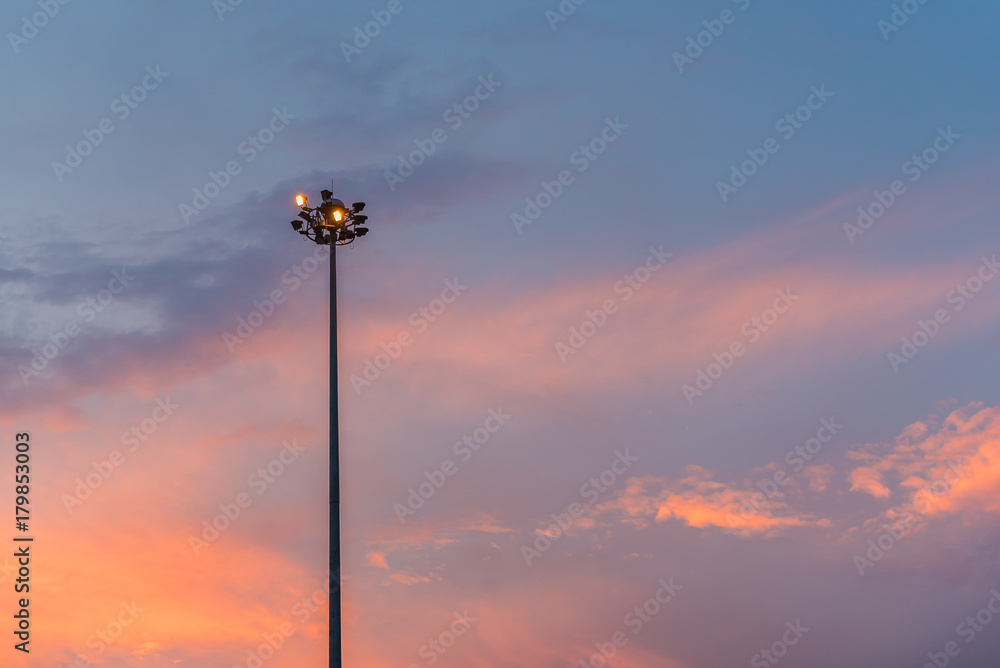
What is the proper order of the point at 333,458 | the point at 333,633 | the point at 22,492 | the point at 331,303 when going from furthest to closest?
the point at 22,492
the point at 331,303
the point at 333,458
the point at 333,633

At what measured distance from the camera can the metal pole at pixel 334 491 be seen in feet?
68.7

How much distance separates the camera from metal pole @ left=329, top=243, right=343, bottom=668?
824 inches

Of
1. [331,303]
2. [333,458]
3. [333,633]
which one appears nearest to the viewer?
[333,633]

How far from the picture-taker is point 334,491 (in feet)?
72.3

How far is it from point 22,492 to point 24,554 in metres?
3.25

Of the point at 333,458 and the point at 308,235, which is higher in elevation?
the point at 308,235

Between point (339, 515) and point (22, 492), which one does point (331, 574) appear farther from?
point (22, 492)

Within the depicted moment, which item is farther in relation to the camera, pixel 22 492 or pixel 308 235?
pixel 22 492

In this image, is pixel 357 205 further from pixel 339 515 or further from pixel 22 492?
pixel 22 492

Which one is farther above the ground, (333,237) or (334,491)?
(333,237)

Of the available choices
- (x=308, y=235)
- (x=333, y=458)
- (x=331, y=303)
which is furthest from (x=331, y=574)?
(x=308, y=235)

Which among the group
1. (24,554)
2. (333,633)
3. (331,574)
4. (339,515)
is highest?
(24,554)

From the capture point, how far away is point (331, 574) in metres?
21.4

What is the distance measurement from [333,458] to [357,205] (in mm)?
7026
